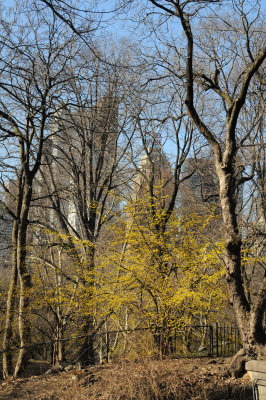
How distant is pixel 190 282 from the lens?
9.85 meters

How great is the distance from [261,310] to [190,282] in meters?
2.64

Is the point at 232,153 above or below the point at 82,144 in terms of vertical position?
below

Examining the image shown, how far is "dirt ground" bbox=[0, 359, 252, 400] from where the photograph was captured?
20.4 ft

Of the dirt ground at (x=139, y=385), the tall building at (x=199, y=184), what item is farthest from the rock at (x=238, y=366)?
the tall building at (x=199, y=184)

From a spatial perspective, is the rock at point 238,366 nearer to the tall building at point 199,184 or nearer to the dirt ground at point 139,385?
the dirt ground at point 139,385

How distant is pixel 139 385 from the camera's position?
20.1 feet

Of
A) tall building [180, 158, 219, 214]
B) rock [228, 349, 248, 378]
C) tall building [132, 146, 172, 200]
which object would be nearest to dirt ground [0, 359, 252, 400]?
rock [228, 349, 248, 378]

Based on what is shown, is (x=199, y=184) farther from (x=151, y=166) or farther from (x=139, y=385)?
(x=139, y=385)

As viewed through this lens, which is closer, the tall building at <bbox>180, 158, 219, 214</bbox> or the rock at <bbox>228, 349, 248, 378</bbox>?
the rock at <bbox>228, 349, 248, 378</bbox>

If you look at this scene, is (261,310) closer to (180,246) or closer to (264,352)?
(264,352)

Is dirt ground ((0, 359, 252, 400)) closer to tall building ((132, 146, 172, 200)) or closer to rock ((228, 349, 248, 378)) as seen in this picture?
rock ((228, 349, 248, 378))

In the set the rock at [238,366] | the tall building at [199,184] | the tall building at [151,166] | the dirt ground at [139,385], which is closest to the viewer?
the dirt ground at [139,385]

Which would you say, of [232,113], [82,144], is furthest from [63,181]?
[232,113]

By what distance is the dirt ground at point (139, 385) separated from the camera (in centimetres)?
620
